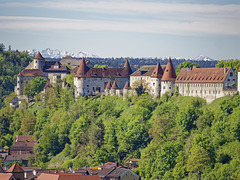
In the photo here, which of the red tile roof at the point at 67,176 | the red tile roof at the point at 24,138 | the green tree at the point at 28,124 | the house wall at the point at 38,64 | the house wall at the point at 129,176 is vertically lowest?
the house wall at the point at 129,176

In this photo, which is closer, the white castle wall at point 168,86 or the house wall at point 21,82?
the white castle wall at point 168,86

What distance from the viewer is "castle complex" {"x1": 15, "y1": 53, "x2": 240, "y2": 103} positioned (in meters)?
107

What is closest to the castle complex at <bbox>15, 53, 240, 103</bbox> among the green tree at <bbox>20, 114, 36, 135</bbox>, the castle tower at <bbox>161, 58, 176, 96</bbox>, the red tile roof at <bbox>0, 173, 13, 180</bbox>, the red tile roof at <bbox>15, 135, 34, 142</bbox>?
the castle tower at <bbox>161, 58, 176, 96</bbox>

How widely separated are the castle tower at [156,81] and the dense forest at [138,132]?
191cm

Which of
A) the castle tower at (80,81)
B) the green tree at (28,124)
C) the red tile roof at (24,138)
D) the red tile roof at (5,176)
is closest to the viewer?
the red tile roof at (5,176)

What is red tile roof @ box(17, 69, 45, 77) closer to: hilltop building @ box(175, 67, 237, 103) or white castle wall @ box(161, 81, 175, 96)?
white castle wall @ box(161, 81, 175, 96)

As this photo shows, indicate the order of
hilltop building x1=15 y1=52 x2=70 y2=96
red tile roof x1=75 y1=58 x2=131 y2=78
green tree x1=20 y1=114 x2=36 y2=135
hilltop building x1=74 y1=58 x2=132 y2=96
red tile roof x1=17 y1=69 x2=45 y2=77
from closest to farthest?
hilltop building x1=74 y1=58 x2=132 y2=96, red tile roof x1=75 y1=58 x2=131 y2=78, green tree x1=20 y1=114 x2=36 y2=135, hilltop building x1=15 y1=52 x2=70 y2=96, red tile roof x1=17 y1=69 x2=45 y2=77

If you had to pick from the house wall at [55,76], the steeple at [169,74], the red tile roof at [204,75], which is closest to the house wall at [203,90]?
the red tile roof at [204,75]

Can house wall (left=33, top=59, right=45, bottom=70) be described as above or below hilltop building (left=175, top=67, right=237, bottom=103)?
above

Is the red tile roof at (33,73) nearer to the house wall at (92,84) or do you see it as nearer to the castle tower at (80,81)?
the castle tower at (80,81)

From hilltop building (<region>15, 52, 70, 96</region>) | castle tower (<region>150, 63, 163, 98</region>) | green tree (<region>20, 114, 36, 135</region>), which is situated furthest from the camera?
hilltop building (<region>15, 52, 70, 96</region>)

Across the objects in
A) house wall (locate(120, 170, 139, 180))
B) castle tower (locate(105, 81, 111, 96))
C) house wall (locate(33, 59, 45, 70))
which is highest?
house wall (locate(33, 59, 45, 70))

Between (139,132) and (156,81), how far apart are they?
1373 cm

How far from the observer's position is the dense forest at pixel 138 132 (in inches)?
3760
